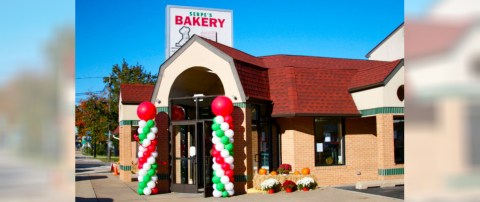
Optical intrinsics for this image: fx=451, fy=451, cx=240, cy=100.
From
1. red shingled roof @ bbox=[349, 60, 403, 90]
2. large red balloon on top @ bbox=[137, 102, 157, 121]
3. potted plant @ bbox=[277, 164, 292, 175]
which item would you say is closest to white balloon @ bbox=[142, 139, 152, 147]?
large red balloon on top @ bbox=[137, 102, 157, 121]

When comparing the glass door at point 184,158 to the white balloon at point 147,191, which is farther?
the glass door at point 184,158

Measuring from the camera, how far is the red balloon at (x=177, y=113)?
48.7 ft

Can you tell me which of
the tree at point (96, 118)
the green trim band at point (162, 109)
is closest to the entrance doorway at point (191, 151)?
the green trim band at point (162, 109)

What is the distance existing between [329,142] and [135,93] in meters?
8.77

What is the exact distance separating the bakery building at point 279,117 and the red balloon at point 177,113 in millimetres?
34

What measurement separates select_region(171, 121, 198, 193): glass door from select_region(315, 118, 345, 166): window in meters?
4.12

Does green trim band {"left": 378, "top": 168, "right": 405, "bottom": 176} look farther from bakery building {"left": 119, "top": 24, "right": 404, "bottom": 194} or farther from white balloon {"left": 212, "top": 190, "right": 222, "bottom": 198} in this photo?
white balloon {"left": 212, "top": 190, "right": 222, "bottom": 198}

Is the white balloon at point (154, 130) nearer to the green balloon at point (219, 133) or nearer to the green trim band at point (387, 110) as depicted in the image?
the green balloon at point (219, 133)

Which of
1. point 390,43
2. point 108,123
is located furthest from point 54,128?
point 108,123

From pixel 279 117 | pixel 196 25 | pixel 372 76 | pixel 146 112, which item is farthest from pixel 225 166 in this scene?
pixel 196 25

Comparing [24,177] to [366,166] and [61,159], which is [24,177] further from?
[366,166]

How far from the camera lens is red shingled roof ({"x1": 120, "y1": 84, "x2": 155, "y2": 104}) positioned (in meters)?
18.9

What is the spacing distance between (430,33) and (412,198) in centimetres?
64

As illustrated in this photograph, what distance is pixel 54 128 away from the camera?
2.46m
